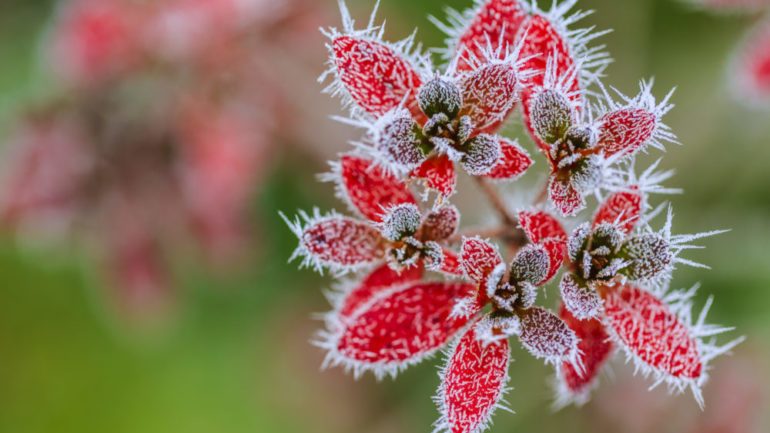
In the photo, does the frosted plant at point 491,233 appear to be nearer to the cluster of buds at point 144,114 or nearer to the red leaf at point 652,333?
the red leaf at point 652,333

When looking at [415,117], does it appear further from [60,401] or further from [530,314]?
[60,401]

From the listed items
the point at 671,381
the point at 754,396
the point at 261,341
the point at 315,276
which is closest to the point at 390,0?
the point at 315,276

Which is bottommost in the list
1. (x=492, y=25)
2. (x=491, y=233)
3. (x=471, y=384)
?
(x=471, y=384)

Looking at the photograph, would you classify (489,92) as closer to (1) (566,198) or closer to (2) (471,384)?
(1) (566,198)

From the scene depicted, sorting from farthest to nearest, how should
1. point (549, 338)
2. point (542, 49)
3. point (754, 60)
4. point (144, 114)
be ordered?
point (144, 114), point (754, 60), point (542, 49), point (549, 338)

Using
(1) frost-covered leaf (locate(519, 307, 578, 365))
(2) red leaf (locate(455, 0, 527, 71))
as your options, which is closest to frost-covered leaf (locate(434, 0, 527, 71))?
(2) red leaf (locate(455, 0, 527, 71))

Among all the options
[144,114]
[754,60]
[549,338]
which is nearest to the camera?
[549,338]

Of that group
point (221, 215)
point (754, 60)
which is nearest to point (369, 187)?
point (754, 60)
